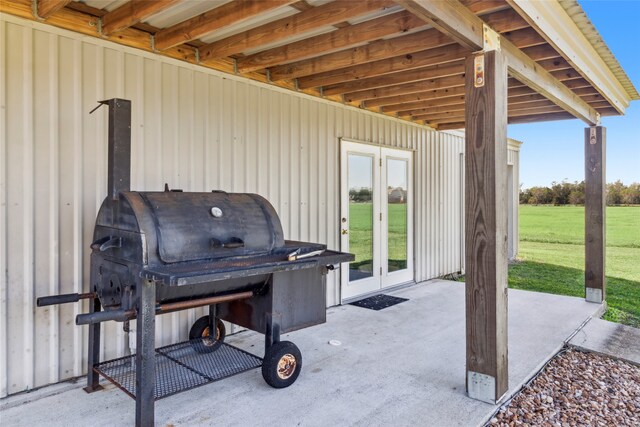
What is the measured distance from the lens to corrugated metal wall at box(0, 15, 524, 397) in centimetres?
271

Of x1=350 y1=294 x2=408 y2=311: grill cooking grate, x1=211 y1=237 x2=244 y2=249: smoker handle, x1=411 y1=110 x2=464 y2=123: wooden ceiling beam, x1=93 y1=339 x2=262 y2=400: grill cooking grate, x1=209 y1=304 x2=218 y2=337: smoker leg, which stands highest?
x1=411 y1=110 x2=464 y2=123: wooden ceiling beam

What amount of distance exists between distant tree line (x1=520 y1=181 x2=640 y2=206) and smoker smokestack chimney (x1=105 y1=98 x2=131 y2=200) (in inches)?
871

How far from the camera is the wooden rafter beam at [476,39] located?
7.59 feet

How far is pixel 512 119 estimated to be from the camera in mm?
6430

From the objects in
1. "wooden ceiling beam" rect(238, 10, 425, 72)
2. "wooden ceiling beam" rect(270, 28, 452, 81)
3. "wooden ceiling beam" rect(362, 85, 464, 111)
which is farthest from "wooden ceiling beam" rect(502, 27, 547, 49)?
"wooden ceiling beam" rect(362, 85, 464, 111)

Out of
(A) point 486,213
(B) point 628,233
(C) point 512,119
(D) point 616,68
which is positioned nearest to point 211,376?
(A) point 486,213

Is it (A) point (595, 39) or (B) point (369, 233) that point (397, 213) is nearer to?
(B) point (369, 233)

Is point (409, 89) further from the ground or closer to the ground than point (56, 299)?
further from the ground

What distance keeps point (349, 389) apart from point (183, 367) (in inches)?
49.4

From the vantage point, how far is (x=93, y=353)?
279cm

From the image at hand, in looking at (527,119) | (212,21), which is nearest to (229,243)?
(212,21)

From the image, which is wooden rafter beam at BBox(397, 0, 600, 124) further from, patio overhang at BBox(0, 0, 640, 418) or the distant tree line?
the distant tree line

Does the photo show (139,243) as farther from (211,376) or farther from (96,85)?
(96,85)

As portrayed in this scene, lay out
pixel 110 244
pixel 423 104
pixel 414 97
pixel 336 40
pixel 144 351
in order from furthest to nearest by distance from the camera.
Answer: pixel 423 104 < pixel 414 97 < pixel 336 40 < pixel 110 244 < pixel 144 351
